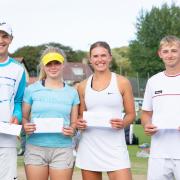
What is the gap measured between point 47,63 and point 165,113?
1.43 metres

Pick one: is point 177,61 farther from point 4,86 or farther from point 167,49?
point 4,86

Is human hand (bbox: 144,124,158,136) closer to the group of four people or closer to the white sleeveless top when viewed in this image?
the group of four people

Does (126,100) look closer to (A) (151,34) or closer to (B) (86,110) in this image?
(B) (86,110)

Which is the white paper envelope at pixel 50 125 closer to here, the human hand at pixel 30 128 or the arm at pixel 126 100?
the human hand at pixel 30 128

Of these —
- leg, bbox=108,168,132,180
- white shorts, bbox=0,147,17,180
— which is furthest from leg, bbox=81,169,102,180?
white shorts, bbox=0,147,17,180

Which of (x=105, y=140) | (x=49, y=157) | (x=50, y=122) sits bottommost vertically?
(x=49, y=157)

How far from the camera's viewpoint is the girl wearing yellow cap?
17.0 ft

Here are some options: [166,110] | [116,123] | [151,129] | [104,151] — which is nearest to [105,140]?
[104,151]

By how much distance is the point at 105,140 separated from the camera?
5332 mm

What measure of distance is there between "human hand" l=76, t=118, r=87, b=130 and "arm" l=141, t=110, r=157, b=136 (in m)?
0.67

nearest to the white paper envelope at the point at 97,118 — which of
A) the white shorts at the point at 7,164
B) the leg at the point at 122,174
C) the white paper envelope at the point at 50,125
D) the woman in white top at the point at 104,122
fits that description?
the woman in white top at the point at 104,122

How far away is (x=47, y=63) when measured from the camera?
5.37 meters

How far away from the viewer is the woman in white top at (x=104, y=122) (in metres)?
5.29

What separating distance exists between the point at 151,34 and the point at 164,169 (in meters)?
57.3
